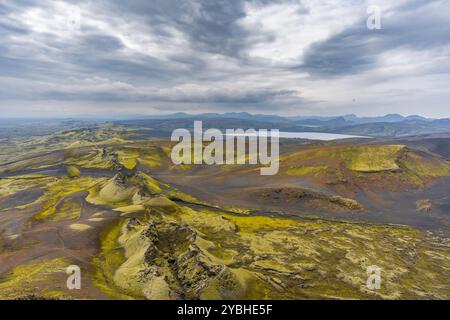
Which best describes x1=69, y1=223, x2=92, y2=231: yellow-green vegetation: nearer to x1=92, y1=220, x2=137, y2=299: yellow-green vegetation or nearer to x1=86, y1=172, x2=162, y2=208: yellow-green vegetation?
x1=92, y1=220, x2=137, y2=299: yellow-green vegetation

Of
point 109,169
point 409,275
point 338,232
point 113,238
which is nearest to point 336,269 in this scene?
point 409,275

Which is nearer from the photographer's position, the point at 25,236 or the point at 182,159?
the point at 25,236

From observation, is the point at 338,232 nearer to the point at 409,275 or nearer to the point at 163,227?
the point at 409,275

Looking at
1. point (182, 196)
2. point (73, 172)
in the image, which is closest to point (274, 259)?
point (182, 196)

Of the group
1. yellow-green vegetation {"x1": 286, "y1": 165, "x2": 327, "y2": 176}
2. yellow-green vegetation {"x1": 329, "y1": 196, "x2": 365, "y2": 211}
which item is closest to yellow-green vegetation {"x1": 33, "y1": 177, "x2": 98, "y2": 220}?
yellow-green vegetation {"x1": 286, "y1": 165, "x2": 327, "y2": 176}

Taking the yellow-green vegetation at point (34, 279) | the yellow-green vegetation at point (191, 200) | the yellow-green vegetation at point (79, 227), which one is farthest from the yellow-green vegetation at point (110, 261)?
the yellow-green vegetation at point (191, 200)

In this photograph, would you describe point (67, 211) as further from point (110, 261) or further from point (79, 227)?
point (110, 261)
